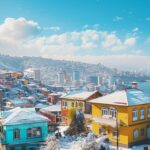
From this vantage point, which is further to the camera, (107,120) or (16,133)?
(107,120)

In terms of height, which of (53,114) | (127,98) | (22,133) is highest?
(127,98)

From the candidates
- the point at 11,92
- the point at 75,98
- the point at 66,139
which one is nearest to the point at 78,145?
the point at 66,139

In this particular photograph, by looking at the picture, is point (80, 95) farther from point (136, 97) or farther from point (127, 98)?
point (127, 98)

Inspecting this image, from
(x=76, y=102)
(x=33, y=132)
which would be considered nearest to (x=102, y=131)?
Answer: (x=33, y=132)

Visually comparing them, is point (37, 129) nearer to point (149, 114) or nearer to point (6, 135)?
point (6, 135)

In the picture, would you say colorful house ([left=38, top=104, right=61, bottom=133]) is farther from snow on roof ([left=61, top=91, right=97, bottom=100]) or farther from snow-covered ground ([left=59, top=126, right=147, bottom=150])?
snow-covered ground ([left=59, top=126, right=147, bottom=150])

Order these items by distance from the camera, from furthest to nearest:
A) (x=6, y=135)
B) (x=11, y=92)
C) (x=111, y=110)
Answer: (x=11, y=92) < (x=111, y=110) < (x=6, y=135)
